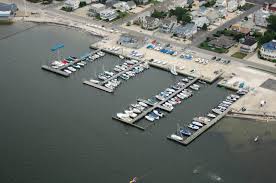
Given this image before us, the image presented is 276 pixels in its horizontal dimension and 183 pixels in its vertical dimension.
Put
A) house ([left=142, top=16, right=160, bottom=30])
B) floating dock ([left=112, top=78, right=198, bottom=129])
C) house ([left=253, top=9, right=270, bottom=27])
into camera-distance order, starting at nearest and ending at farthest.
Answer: floating dock ([left=112, top=78, right=198, bottom=129])
house ([left=142, top=16, right=160, bottom=30])
house ([left=253, top=9, right=270, bottom=27])

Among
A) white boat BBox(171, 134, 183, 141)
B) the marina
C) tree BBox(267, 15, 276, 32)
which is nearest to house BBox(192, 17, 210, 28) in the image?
tree BBox(267, 15, 276, 32)

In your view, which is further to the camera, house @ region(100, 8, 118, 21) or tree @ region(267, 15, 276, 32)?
house @ region(100, 8, 118, 21)

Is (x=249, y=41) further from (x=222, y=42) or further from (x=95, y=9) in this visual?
(x=95, y=9)

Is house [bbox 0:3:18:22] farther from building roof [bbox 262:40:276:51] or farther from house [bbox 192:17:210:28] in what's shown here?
building roof [bbox 262:40:276:51]

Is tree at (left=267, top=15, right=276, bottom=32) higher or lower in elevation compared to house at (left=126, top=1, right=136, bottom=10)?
higher

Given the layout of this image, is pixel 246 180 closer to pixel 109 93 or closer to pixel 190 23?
pixel 109 93

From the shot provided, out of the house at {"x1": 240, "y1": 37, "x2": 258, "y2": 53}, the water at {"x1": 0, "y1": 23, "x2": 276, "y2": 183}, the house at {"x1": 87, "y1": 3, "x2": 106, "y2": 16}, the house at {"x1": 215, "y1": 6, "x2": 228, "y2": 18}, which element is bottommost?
the water at {"x1": 0, "y1": 23, "x2": 276, "y2": 183}

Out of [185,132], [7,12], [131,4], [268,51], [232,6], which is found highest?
[232,6]

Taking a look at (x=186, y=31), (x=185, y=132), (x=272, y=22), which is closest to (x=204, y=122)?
(x=185, y=132)
